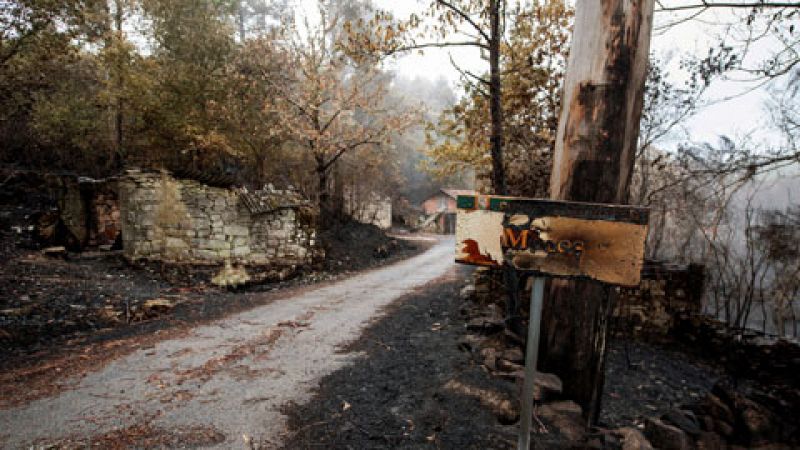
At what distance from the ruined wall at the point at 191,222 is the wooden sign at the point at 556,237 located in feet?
27.5

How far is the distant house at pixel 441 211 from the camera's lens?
31625 mm

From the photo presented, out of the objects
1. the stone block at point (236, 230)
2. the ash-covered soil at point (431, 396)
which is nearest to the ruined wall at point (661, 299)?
the ash-covered soil at point (431, 396)

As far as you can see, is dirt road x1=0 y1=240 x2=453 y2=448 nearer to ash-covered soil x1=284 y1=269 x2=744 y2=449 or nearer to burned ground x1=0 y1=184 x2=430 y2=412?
ash-covered soil x1=284 y1=269 x2=744 y2=449

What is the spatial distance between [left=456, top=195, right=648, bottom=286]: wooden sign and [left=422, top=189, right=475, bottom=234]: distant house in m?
29.1

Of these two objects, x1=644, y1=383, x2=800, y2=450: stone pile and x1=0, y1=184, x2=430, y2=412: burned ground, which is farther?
x1=0, y1=184, x2=430, y2=412: burned ground

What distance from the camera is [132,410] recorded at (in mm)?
3086

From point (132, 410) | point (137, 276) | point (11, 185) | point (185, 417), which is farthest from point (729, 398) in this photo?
point (11, 185)

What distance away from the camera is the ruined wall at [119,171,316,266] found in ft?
27.3

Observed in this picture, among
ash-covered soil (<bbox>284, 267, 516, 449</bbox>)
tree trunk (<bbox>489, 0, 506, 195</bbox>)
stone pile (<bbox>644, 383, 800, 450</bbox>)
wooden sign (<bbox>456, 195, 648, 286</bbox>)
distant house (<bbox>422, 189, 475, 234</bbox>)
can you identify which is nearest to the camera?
wooden sign (<bbox>456, 195, 648, 286</bbox>)

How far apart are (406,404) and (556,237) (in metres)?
2.12

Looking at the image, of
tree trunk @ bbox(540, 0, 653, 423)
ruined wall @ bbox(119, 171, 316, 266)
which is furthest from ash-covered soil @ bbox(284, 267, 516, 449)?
ruined wall @ bbox(119, 171, 316, 266)

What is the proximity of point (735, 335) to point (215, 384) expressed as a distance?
29.6ft

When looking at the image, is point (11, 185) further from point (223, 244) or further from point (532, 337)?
point (532, 337)

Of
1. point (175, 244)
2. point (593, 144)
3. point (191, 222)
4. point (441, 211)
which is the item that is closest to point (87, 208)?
point (175, 244)
